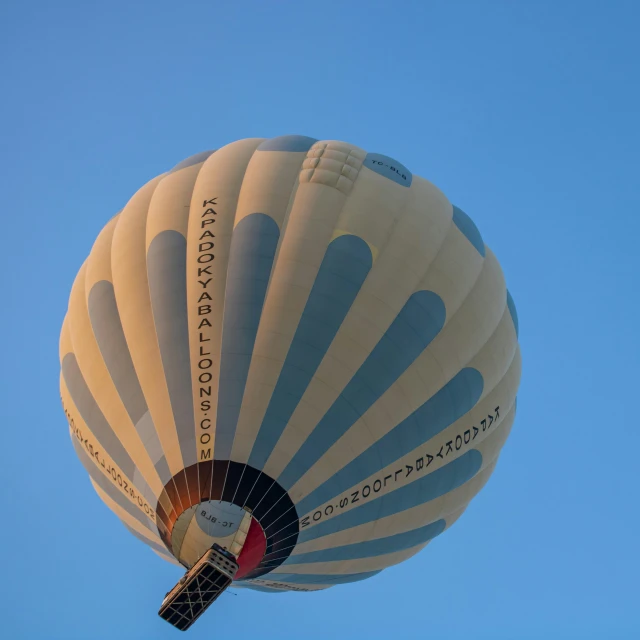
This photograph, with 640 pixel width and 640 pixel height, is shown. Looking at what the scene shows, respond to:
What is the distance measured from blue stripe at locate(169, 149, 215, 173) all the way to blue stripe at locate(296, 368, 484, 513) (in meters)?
5.75

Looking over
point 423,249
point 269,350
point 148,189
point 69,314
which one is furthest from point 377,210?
point 69,314

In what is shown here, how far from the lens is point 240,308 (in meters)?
13.8

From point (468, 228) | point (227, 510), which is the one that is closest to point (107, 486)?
point (227, 510)

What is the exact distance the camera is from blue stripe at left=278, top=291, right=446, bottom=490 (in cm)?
1347

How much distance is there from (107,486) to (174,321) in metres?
3.25

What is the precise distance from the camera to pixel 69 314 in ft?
52.1

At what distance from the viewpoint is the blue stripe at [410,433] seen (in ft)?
44.8

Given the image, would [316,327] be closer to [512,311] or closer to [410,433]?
[410,433]

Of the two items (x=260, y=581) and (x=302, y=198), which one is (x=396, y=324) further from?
(x=260, y=581)

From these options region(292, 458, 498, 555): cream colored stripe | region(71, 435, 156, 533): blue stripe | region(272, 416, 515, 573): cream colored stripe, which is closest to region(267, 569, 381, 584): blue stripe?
region(272, 416, 515, 573): cream colored stripe

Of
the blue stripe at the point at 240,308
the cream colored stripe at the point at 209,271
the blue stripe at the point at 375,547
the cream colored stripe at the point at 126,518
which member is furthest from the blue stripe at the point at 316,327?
the cream colored stripe at the point at 126,518

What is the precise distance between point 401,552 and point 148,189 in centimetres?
766

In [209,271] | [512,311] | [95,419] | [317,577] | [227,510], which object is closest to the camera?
[227,510]

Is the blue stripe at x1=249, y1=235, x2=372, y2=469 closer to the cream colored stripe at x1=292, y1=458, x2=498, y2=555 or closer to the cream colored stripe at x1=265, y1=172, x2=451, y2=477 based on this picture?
the cream colored stripe at x1=265, y1=172, x2=451, y2=477
